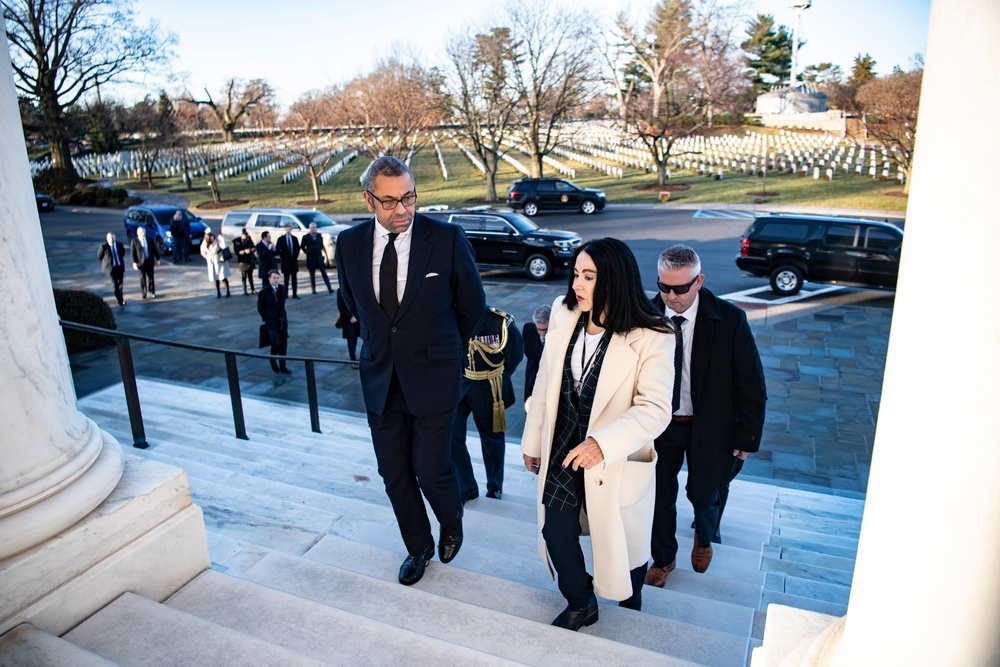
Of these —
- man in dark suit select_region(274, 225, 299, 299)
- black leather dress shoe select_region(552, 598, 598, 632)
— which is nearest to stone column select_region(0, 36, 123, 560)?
black leather dress shoe select_region(552, 598, 598, 632)

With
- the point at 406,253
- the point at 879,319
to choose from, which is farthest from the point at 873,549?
the point at 879,319

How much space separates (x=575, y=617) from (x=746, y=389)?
55.9 inches

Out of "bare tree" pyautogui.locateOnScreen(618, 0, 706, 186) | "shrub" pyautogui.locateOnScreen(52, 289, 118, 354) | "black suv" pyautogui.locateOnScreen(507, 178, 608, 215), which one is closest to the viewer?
"shrub" pyautogui.locateOnScreen(52, 289, 118, 354)

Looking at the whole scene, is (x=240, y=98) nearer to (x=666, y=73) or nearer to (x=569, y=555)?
(x=666, y=73)

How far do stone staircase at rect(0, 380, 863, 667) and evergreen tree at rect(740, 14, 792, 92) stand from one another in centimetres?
6841

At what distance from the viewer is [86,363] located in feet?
33.6

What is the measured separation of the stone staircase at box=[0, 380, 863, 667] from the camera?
2436 mm

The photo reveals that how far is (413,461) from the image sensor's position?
128 inches

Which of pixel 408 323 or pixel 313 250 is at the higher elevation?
pixel 408 323

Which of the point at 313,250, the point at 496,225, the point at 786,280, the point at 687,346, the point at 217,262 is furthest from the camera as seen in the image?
the point at 496,225

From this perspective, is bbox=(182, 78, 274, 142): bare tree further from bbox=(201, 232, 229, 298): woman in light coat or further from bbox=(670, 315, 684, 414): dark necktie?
bbox=(670, 315, 684, 414): dark necktie

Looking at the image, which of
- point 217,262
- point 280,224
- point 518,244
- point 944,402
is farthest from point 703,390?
point 280,224

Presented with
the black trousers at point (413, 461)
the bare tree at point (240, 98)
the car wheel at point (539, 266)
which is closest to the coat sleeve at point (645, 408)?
the black trousers at point (413, 461)

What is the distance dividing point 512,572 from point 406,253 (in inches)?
64.8
